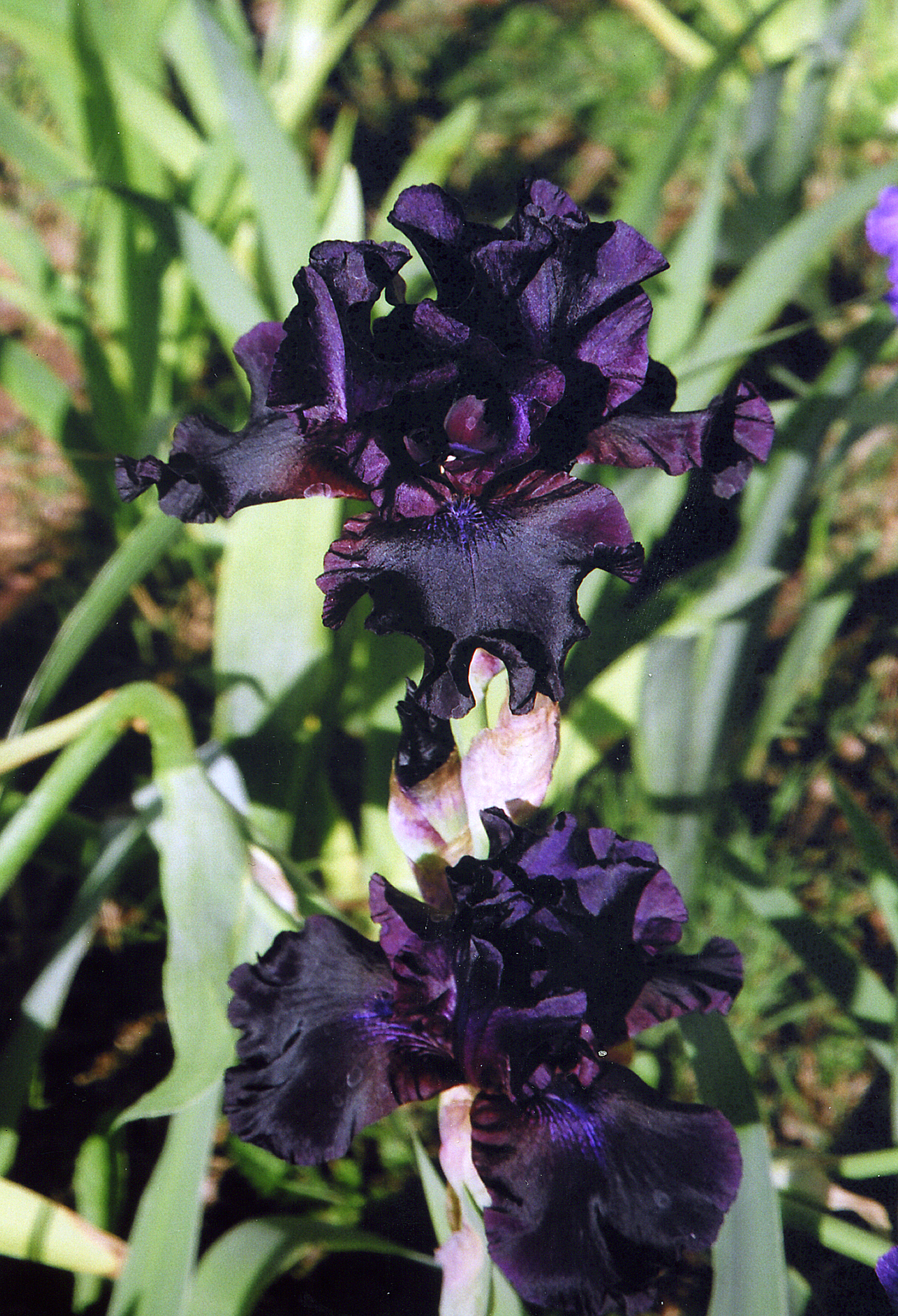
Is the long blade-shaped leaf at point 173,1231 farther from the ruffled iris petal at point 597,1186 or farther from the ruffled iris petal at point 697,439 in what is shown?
the ruffled iris petal at point 697,439

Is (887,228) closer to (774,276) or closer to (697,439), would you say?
(774,276)

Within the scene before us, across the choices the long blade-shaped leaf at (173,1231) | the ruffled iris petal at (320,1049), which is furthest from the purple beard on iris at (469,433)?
the long blade-shaped leaf at (173,1231)

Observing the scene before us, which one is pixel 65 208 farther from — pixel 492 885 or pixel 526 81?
pixel 492 885

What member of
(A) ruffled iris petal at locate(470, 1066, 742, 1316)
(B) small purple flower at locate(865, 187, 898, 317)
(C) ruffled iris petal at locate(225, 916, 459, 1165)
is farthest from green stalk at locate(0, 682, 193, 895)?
(B) small purple flower at locate(865, 187, 898, 317)

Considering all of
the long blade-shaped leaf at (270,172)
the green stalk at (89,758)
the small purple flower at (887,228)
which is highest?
the long blade-shaped leaf at (270,172)

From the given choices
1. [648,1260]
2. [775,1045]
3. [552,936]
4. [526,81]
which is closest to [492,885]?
[552,936]

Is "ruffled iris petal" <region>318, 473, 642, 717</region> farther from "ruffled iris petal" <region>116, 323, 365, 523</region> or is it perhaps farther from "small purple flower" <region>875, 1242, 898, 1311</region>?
"small purple flower" <region>875, 1242, 898, 1311</region>
